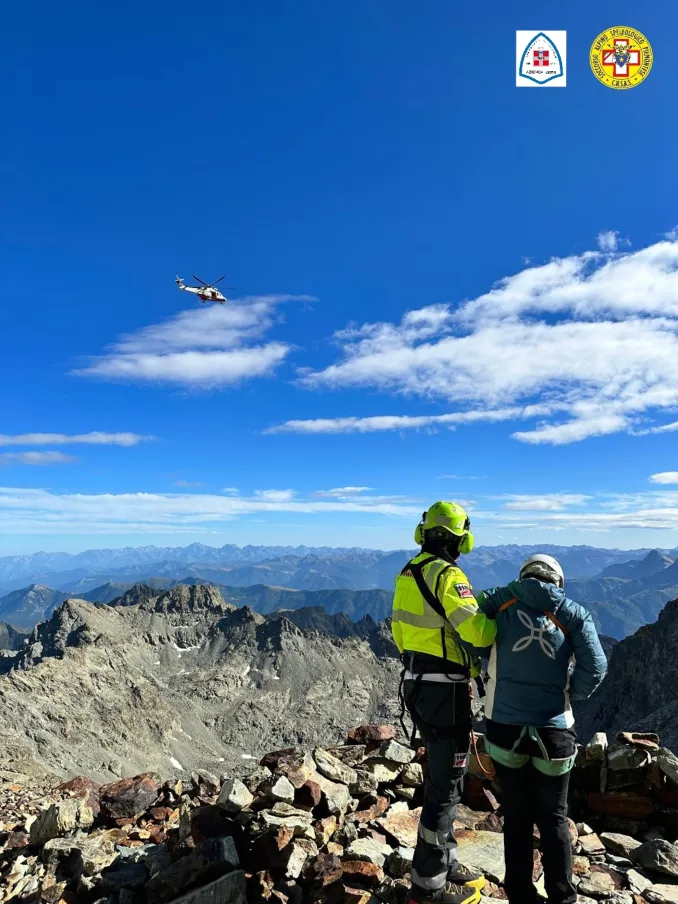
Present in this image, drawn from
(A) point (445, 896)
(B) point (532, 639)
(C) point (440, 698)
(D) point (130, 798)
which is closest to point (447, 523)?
(B) point (532, 639)

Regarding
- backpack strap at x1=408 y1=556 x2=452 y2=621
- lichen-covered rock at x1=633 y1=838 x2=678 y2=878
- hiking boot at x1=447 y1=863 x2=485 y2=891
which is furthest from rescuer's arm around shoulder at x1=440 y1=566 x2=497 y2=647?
lichen-covered rock at x1=633 y1=838 x2=678 y2=878

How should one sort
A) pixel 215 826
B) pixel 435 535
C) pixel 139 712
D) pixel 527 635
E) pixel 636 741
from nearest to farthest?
pixel 527 635
pixel 435 535
pixel 215 826
pixel 636 741
pixel 139 712

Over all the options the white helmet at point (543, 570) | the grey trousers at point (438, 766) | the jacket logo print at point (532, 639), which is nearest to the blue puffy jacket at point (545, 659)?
the jacket logo print at point (532, 639)

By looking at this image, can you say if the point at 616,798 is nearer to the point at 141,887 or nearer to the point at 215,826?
the point at 215,826

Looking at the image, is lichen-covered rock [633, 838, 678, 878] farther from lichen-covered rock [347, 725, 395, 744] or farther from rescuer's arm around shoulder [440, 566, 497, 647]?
lichen-covered rock [347, 725, 395, 744]

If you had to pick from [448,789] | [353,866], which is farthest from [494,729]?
[353,866]

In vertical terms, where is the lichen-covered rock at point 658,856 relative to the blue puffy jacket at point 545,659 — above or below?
below

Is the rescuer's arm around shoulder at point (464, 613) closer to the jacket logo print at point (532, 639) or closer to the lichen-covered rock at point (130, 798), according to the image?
the jacket logo print at point (532, 639)
